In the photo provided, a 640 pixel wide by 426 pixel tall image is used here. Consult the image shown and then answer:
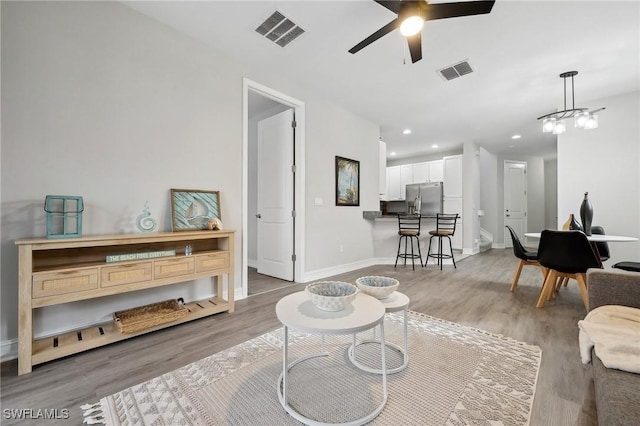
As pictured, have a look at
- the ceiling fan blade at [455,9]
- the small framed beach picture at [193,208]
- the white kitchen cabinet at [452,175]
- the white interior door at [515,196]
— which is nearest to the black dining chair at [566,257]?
the ceiling fan blade at [455,9]

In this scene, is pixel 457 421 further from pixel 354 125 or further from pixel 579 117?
pixel 354 125

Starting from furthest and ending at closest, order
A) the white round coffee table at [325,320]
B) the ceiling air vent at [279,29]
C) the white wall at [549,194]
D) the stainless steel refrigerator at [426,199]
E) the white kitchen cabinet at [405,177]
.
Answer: the white wall at [549,194], the white kitchen cabinet at [405,177], the stainless steel refrigerator at [426,199], the ceiling air vent at [279,29], the white round coffee table at [325,320]

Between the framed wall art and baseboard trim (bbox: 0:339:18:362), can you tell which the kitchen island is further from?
baseboard trim (bbox: 0:339:18:362)

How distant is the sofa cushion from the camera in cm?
77

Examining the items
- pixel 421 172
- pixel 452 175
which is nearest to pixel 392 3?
pixel 452 175

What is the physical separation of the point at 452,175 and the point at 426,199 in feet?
2.82

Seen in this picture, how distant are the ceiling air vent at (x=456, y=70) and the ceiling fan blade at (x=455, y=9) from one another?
1.36 metres

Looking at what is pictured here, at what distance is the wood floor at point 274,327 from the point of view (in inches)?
53.1

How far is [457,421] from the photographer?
3.98 feet

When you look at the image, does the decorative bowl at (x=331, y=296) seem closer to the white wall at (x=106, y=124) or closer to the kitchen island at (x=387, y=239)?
the white wall at (x=106, y=124)

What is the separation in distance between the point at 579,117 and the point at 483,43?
1.64 meters

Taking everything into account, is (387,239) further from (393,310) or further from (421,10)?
(421,10)

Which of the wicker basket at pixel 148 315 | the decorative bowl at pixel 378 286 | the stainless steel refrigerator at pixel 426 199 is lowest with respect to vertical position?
the wicker basket at pixel 148 315

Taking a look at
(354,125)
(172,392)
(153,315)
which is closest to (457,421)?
(172,392)
